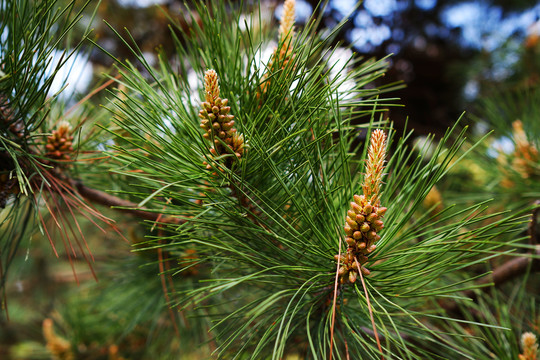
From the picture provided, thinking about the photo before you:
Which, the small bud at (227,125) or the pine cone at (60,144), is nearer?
the small bud at (227,125)

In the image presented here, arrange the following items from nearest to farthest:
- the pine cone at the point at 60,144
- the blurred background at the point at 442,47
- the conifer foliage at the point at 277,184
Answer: the conifer foliage at the point at 277,184 → the pine cone at the point at 60,144 → the blurred background at the point at 442,47

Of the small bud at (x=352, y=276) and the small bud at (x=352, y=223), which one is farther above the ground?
the small bud at (x=352, y=223)

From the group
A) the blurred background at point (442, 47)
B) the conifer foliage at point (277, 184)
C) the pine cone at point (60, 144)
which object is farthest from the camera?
the blurred background at point (442, 47)

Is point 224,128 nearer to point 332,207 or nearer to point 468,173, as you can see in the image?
point 332,207

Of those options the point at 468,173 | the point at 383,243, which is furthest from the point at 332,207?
the point at 468,173

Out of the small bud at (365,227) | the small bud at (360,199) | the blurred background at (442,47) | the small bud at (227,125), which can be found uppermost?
the blurred background at (442,47)

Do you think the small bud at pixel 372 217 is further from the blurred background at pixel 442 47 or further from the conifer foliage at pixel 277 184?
the blurred background at pixel 442 47

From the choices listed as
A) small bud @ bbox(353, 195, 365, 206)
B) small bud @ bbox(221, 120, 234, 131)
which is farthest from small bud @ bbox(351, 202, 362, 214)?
small bud @ bbox(221, 120, 234, 131)

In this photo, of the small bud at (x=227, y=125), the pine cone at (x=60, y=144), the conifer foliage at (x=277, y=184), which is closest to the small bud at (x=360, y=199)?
the conifer foliage at (x=277, y=184)

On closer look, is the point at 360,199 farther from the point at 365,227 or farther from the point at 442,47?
the point at 442,47

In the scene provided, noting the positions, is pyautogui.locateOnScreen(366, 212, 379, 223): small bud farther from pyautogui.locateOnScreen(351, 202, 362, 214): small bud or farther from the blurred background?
the blurred background

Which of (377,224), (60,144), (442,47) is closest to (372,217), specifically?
(377,224)
